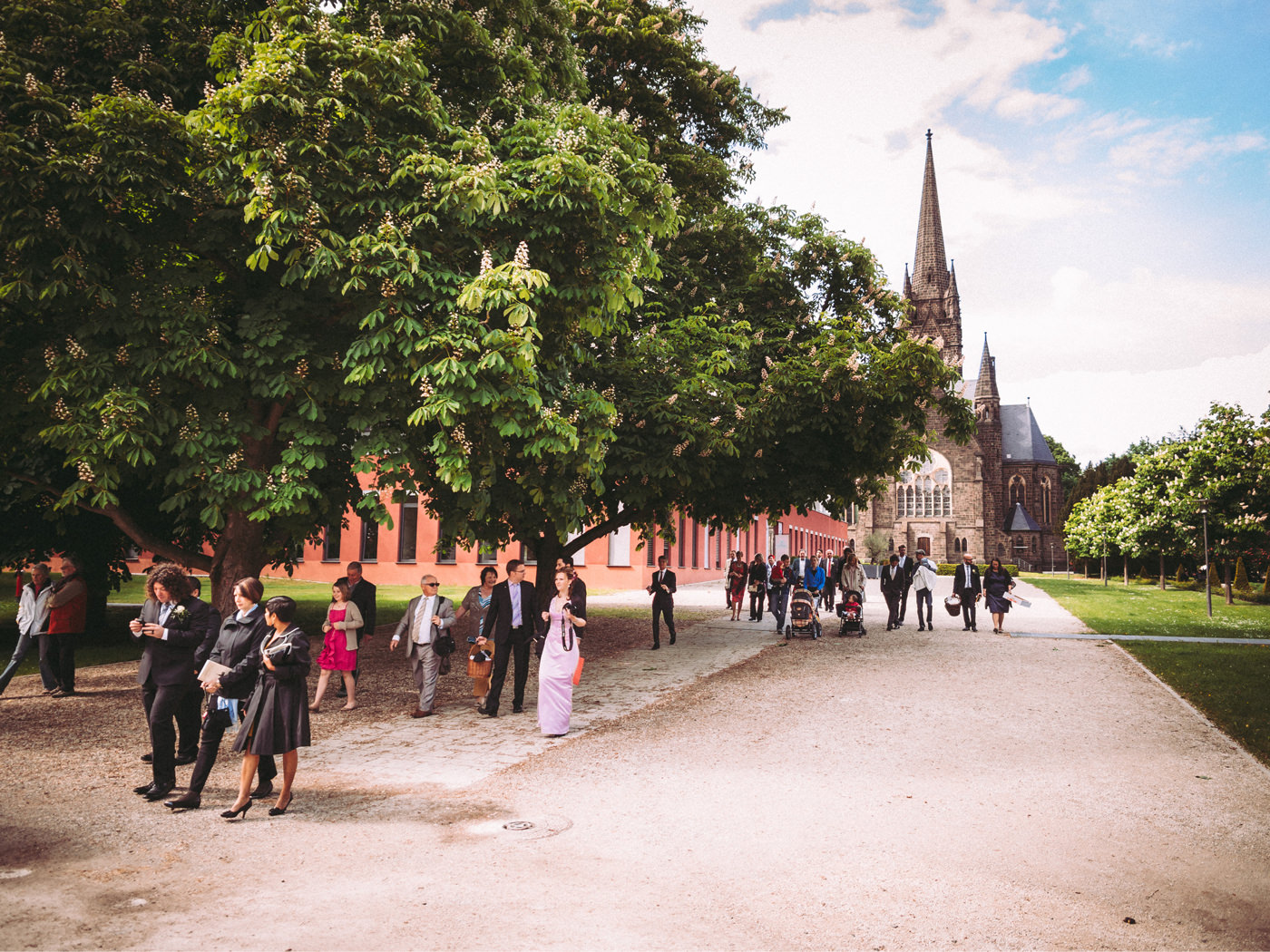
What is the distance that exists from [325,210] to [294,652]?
470cm

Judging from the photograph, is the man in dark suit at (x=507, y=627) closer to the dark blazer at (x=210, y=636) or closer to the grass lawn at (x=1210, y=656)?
the dark blazer at (x=210, y=636)

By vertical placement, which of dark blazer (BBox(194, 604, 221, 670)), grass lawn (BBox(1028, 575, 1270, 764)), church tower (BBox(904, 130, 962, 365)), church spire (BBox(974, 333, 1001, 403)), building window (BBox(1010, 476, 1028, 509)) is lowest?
grass lawn (BBox(1028, 575, 1270, 764))

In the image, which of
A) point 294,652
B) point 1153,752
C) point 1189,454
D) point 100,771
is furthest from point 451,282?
point 1189,454

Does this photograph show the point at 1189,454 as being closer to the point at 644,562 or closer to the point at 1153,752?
the point at 644,562

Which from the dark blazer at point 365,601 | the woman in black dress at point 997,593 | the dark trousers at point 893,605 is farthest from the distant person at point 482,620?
the woman in black dress at point 997,593

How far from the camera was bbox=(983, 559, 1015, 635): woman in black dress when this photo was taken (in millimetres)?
19855

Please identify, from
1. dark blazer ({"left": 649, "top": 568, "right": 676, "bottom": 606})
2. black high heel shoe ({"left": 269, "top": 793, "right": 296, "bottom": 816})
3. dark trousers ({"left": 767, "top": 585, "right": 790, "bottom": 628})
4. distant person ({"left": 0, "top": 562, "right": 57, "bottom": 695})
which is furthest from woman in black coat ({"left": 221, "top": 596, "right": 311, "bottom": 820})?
dark trousers ({"left": 767, "top": 585, "right": 790, "bottom": 628})

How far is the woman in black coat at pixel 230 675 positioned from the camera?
649 centimetres

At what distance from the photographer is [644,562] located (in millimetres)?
36594

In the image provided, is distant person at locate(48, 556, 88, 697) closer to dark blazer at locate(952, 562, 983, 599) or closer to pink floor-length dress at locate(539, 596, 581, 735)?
pink floor-length dress at locate(539, 596, 581, 735)

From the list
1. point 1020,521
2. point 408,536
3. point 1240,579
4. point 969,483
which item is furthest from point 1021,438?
point 408,536

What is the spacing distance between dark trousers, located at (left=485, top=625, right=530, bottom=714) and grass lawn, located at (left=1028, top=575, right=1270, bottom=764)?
7.88 meters

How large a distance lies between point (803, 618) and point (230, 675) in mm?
14207

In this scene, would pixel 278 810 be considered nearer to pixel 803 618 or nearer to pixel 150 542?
pixel 150 542
